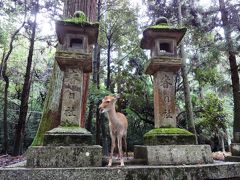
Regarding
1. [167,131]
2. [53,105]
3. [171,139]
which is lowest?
[171,139]

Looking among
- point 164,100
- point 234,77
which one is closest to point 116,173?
point 164,100

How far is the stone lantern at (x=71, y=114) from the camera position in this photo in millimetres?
4141

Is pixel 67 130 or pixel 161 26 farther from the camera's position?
pixel 161 26

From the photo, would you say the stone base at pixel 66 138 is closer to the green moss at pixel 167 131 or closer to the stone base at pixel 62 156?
the stone base at pixel 62 156

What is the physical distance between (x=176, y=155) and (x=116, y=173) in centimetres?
133

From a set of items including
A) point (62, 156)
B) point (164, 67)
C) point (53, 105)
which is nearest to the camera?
point (62, 156)

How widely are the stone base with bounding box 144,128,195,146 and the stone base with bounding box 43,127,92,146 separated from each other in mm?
1220

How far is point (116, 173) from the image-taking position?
3775mm

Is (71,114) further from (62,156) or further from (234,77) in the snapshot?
(234,77)

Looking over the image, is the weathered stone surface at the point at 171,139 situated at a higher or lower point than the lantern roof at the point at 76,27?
lower

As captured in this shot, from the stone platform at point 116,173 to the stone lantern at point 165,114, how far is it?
0.53 metres

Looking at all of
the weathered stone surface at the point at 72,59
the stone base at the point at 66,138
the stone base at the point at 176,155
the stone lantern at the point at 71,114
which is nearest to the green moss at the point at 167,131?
the stone base at the point at 176,155

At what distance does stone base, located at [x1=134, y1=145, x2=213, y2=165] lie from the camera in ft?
14.7

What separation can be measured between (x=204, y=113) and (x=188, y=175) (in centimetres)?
1111
